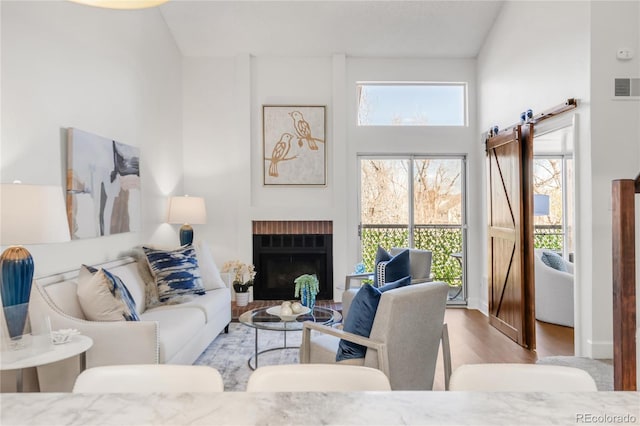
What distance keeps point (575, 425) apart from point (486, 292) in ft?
16.1

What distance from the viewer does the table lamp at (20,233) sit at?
2162 millimetres

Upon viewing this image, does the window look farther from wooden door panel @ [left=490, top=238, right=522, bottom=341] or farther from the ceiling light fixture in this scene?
the ceiling light fixture

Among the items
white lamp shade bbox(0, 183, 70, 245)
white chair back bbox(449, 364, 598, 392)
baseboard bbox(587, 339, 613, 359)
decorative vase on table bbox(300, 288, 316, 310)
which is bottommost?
baseboard bbox(587, 339, 613, 359)

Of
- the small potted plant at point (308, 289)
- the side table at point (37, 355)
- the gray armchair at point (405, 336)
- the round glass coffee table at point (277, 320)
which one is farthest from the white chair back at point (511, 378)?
the small potted plant at point (308, 289)

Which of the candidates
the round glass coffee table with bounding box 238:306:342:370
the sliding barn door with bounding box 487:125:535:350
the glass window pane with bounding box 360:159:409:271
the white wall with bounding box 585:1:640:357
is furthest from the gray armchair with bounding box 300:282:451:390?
the glass window pane with bounding box 360:159:409:271

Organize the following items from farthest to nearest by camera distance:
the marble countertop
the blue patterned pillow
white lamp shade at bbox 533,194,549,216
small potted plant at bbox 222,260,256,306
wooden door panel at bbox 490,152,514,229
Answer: white lamp shade at bbox 533,194,549,216, small potted plant at bbox 222,260,256,306, wooden door panel at bbox 490,152,514,229, the blue patterned pillow, the marble countertop

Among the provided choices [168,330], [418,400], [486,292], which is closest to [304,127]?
[486,292]

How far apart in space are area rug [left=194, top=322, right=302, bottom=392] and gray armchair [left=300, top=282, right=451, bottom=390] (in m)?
0.94

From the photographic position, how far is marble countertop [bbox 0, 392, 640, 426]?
84 centimetres

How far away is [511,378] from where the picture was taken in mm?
1206

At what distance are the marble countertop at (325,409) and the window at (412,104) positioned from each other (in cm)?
522

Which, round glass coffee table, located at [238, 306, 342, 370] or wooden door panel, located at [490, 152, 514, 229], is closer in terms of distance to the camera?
round glass coffee table, located at [238, 306, 342, 370]

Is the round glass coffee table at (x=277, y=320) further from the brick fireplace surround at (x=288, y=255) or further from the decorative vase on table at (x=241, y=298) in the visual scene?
the brick fireplace surround at (x=288, y=255)

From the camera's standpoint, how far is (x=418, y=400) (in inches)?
36.4
